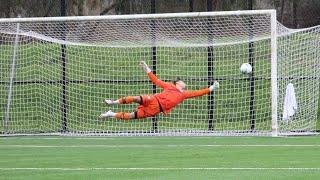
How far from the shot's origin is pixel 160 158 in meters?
16.8

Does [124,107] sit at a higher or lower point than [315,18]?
lower

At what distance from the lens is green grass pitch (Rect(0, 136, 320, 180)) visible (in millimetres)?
14352

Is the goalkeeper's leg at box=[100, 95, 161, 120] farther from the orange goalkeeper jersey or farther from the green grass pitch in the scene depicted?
the green grass pitch

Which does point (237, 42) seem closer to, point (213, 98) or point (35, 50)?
point (213, 98)

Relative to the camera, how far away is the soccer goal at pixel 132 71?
24.1m

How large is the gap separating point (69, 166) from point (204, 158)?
101 inches

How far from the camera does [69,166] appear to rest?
15.6 m

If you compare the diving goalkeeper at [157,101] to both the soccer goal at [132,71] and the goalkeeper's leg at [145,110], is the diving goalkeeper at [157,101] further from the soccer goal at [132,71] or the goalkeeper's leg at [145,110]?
the soccer goal at [132,71]

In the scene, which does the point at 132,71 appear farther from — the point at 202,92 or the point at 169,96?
the point at 202,92

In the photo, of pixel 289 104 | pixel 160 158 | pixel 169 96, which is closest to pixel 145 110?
pixel 169 96

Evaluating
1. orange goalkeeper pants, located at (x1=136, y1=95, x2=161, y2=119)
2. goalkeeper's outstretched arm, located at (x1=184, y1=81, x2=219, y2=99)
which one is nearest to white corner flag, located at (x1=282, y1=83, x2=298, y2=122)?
goalkeeper's outstretched arm, located at (x1=184, y1=81, x2=219, y2=99)

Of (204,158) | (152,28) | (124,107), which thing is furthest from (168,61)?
(204,158)

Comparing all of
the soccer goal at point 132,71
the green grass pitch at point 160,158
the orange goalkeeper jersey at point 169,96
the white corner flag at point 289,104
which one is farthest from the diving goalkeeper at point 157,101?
the white corner flag at point 289,104

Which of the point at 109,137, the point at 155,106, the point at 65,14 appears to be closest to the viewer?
the point at 155,106
